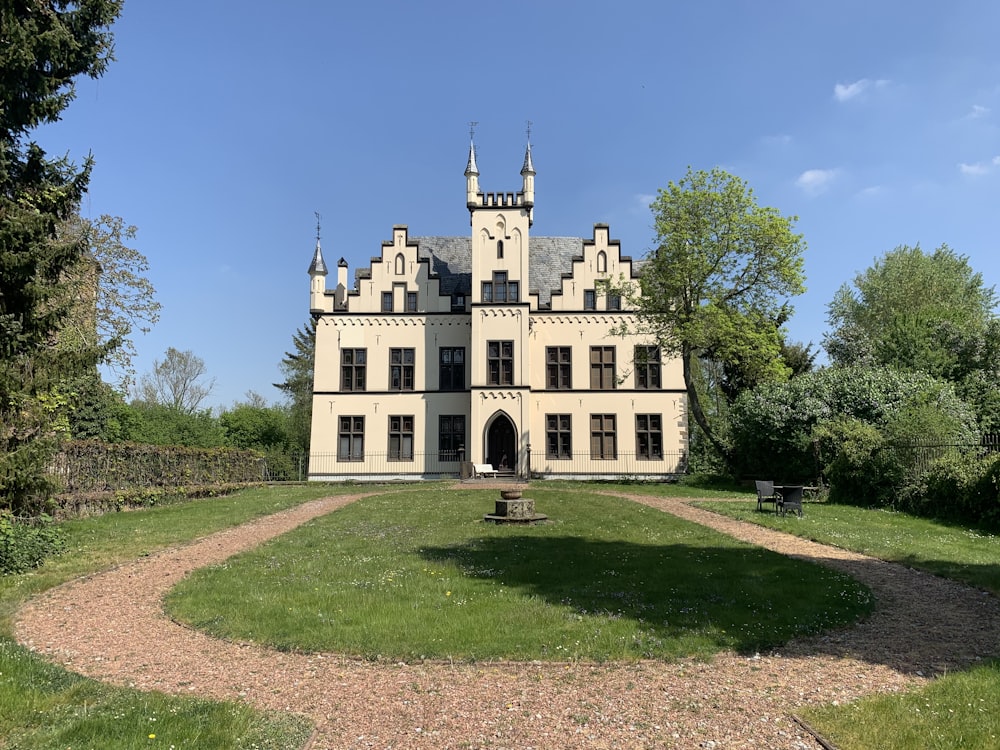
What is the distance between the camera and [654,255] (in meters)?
31.0

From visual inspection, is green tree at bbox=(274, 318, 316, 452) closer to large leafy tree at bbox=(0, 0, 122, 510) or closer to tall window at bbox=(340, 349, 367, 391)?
tall window at bbox=(340, 349, 367, 391)

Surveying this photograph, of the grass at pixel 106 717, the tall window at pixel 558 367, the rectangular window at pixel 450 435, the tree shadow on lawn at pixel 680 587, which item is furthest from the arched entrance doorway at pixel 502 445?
the grass at pixel 106 717

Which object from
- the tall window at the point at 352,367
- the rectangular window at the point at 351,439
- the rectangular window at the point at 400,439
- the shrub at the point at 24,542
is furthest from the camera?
the tall window at the point at 352,367

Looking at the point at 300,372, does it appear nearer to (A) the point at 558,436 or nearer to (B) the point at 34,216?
(A) the point at 558,436

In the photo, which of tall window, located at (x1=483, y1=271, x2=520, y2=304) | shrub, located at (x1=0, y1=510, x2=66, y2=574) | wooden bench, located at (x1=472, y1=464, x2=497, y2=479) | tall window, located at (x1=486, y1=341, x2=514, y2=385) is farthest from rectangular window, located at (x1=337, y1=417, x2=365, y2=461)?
shrub, located at (x1=0, y1=510, x2=66, y2=574)

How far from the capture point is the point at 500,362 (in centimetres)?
3472

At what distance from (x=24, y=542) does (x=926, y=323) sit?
38.5 meters

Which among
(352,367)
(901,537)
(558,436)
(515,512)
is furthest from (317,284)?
(901,537)

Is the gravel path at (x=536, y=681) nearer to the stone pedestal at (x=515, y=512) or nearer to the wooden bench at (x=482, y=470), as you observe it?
the stone pedestal at (x=515, y=512)

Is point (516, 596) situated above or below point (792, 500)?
below

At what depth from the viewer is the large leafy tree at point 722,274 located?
Result: 28344 mm

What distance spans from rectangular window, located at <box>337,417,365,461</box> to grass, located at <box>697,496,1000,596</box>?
21511 millimetres

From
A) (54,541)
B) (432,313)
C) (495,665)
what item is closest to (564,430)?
(432,313)

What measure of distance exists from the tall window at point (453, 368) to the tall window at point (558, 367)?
4.71 meters
